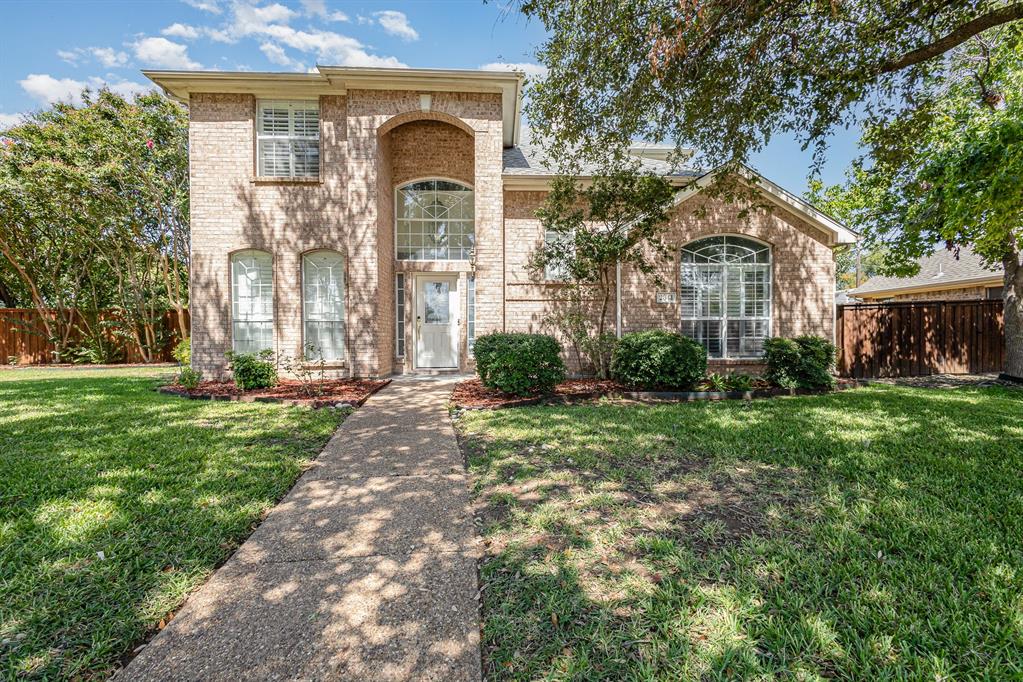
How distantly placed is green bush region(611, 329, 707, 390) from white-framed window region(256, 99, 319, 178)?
7.95m

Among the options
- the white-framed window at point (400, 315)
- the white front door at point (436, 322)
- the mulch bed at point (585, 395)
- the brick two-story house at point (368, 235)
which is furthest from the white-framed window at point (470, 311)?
the mulch bed at point (585, 395)

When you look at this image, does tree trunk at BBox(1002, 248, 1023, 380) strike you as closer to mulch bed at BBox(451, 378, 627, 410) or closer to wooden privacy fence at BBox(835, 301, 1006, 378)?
wooden privacy fence at BBox(835, 301, 1006, 378)

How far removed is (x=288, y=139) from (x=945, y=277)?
24.0 metres

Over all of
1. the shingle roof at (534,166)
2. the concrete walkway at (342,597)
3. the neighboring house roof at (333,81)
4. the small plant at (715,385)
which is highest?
the neighboring house roof at (333,81)

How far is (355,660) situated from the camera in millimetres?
1840

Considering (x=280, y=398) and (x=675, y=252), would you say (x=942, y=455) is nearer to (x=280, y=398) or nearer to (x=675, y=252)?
(x=675, y=252)

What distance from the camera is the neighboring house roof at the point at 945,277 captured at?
50.6 feet

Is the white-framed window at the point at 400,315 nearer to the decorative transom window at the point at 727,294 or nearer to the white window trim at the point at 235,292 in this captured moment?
the white window trim at the point at 235,292

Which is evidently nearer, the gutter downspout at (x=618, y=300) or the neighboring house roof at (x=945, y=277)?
the gutter downspout at (x=618, y=300)

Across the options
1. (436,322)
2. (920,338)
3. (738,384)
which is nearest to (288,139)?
(436,322)

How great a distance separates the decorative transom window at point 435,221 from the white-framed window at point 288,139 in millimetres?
2169

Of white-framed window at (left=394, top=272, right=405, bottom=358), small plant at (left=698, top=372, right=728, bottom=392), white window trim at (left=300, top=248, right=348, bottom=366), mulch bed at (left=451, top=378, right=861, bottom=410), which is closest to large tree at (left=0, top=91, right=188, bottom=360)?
white window trim at (left=300, top=248, right=348, bottom=366)

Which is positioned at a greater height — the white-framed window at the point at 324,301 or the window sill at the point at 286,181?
the window sill at the point at 286,181

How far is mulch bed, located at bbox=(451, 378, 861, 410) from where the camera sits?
7.31 meters
